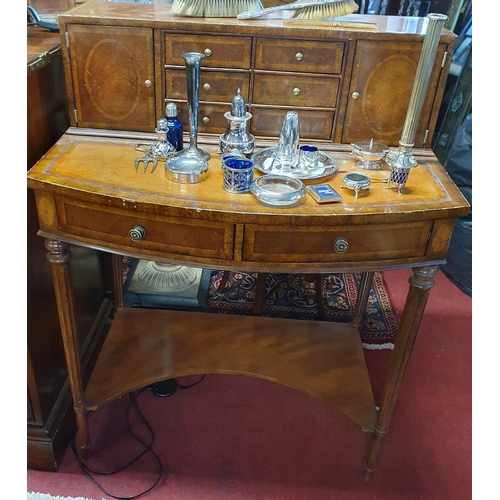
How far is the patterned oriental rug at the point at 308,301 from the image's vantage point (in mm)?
1964

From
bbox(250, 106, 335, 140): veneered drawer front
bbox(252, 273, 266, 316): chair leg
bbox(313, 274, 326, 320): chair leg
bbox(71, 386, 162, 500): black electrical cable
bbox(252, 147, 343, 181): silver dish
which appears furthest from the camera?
bbox(313, 274, 326, 320): chair leg

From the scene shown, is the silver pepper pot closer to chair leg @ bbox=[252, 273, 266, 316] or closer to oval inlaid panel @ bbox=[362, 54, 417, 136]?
oval inlaid panel @ bbox=[362, 54, 417, 136]

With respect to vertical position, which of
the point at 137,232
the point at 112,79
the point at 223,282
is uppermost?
the point at 112,79

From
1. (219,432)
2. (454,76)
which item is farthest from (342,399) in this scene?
(454,76)

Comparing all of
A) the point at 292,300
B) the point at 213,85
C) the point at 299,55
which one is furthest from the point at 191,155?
the point at 292,300

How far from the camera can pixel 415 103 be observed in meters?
1.05

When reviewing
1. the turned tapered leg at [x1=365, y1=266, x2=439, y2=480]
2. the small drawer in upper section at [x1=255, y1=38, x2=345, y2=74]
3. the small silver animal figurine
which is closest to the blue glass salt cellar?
Answer: the small silver animal figurine

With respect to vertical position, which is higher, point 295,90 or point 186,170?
point 295,90

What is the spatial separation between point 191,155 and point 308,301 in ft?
3.64

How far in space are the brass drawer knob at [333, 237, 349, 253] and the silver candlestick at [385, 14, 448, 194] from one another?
0.17m

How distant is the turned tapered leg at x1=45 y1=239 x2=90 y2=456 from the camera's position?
1120 millimetres

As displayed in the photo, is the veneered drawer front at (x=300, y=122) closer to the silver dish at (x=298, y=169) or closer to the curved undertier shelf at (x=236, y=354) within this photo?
the silver dish at (x=298, y=169)

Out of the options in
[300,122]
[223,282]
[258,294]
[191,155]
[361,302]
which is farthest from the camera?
[223,282]

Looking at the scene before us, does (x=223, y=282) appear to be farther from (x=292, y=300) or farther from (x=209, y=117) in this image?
(x=209, y=117)
